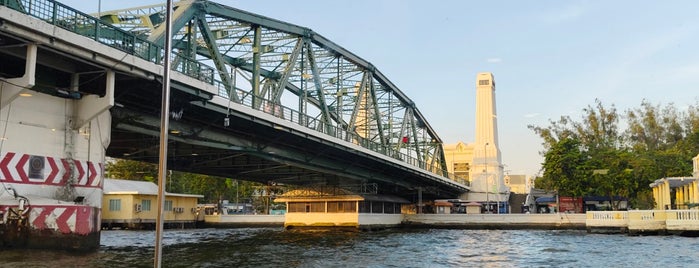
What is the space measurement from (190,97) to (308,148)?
19751mm

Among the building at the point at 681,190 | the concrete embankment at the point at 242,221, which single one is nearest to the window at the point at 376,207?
the concrete embankment at the point at 242,221

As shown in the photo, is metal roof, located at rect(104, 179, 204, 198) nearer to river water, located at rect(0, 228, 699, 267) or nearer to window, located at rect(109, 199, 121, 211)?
window, located at rect(109, 199, 121, 211)

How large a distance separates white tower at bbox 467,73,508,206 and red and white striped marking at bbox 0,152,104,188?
9605cm

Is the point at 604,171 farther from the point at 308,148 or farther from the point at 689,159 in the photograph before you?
the point at 308,148

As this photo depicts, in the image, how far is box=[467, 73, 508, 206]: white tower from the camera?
118 meters

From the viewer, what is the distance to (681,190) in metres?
64.2

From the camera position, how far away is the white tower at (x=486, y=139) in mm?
117812

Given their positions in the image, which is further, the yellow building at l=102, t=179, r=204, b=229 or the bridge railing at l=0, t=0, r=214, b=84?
the yellow building at l=102, t=179, r=204, b=229

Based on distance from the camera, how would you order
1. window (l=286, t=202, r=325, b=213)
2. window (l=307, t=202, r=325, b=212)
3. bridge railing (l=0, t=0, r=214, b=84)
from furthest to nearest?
window (l=286, t=202, r=325, b=213), window (l=307, t=202, r=325, b=212), bridge railing (l=0, t=0, r=214, b=84)

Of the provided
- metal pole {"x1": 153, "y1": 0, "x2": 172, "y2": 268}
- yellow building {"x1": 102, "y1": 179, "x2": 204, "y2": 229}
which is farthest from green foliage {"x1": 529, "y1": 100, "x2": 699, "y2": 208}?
metal pole {"x1": 153, "y1": 0, "x2": 172, "y2": 268}

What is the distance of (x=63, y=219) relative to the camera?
24.4m

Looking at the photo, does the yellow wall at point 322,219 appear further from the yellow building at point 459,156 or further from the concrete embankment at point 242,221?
the yellow building at point 459,156

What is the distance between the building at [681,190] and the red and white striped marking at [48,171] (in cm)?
4695

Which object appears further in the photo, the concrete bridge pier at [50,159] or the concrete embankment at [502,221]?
the concrete embankment at [502,221]
